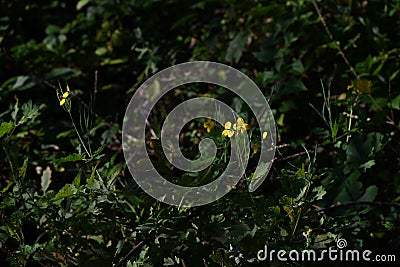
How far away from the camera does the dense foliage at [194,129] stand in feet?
5.08

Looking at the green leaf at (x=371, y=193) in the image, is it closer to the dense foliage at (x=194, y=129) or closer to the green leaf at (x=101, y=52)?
the dense foliage at (x=194, y=129)

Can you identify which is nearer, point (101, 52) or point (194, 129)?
point (194, 129)

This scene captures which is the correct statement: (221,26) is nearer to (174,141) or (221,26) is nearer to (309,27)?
(309,27)

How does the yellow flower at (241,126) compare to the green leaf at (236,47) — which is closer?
the yellow flower at (241,126)

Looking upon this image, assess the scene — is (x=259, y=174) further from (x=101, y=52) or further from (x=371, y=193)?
(x=101, y=52)

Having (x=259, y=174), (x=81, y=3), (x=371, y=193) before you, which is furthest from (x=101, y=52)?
(x=259, y=174)

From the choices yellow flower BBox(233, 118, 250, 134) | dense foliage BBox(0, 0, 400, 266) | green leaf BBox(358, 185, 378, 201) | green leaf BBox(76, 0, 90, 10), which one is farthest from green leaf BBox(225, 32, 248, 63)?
yellow flower BBox(233, 118, 250, 134)

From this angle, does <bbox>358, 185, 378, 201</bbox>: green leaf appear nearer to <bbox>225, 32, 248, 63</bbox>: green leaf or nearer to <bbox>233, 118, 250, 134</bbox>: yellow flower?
<bbox>233, 118, 250, 134</bbox>: yellow flower

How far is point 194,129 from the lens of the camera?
2.60m

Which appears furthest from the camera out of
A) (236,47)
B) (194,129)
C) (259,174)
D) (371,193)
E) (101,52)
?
(101,52)

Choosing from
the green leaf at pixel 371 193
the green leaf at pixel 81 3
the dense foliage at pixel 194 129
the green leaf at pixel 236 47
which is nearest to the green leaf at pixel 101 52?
the dense foliage at pixel 194 129

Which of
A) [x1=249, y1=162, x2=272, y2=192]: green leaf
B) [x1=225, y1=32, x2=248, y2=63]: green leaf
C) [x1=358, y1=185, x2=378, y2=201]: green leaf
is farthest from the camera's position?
[x1=225, y1=32, x2=248, y2=63]: green leaf

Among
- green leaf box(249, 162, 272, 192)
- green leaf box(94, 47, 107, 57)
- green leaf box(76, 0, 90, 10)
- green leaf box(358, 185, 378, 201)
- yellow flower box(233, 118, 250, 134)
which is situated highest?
yellow flower box(233, 118, 250, 134)

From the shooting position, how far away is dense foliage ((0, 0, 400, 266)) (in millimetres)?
1550
